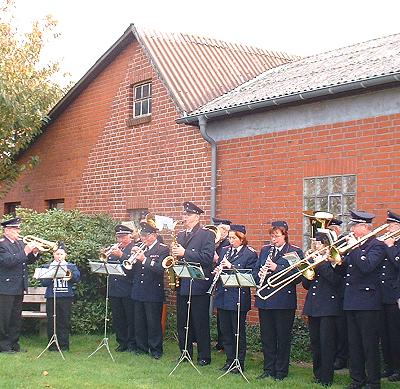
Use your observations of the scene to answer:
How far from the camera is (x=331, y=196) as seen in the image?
11359 mm

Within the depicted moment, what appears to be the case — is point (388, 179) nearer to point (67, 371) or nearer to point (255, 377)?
point (255, 377)

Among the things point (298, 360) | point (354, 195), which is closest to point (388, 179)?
point (354, 195)

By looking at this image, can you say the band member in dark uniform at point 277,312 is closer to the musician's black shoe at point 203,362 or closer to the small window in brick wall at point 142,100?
the musician's black shoe at point 203,362

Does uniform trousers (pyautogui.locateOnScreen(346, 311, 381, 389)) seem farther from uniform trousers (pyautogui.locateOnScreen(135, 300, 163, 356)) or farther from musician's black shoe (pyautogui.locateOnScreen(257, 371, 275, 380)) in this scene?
uniform trousers (pyautogui.locateOnScreen(135, 300, 163, 356))

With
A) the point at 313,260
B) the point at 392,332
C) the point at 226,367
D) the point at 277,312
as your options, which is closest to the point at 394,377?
the point at 392,332

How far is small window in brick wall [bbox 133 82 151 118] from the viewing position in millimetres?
15727

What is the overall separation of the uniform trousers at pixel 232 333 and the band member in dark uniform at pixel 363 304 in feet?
5.52

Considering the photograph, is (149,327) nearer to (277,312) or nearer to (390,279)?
(277,312)

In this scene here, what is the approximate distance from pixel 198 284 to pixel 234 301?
0.80m

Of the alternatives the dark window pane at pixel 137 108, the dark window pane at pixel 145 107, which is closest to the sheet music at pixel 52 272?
the dark window pane at pixel 145 107

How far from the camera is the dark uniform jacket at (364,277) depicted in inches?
339

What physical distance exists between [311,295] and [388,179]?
2.23 m

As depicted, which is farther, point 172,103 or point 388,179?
point 172,103

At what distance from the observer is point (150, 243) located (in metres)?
11.5
